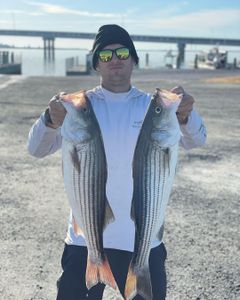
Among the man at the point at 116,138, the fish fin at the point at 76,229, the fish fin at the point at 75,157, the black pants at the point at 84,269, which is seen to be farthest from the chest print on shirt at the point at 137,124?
the black pants at the point at 84,269

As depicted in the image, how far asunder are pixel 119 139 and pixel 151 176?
0.48 metres

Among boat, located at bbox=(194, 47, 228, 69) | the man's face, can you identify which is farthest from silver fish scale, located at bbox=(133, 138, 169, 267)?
boat, located at bbox=(194, 47, 228, 69)

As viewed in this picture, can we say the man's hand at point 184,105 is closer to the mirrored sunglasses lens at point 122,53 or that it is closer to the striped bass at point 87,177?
the mirrored sunglasses lens at point 122,53

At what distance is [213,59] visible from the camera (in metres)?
67.6

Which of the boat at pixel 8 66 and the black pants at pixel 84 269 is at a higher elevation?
the black pants at pixel 84 269

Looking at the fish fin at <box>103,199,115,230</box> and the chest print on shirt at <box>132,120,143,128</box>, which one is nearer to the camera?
the fish fin at <box>103,199,115,230</box>

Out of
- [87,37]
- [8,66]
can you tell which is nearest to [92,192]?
[8,66]

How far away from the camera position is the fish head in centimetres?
283

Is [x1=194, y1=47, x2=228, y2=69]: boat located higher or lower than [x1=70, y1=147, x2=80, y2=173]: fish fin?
lower

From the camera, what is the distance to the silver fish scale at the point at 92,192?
2863mm

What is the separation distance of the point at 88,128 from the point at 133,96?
2.29ft

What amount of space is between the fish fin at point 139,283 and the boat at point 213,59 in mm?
57840

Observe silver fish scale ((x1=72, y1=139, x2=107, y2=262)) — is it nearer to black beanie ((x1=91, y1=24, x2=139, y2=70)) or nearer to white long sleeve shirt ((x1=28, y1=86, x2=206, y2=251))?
white long sleeve shirt ((x1=28, y1=86, x2=206, y2=251))

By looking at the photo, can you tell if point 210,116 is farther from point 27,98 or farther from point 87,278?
point 87,278
